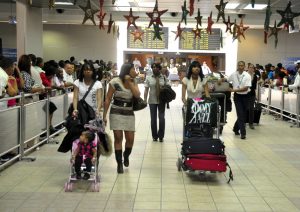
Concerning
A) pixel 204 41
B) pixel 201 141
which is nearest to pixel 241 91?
pixel 201 141

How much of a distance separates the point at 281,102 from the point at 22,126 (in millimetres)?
8545

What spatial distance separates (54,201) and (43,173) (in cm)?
142

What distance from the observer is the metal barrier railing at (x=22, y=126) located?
21.0 feet

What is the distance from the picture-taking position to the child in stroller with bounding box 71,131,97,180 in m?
5.53

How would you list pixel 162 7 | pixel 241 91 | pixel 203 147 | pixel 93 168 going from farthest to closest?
pixel 162 7 → pixel 241 91 → pixel 203 147 → pixel 93 168

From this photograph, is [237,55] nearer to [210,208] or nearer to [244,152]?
[244,152]

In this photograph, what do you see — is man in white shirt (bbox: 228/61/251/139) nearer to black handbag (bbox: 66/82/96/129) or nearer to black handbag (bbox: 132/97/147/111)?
black handbag (bbox: 132/97/147/111)

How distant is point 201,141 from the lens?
6086mm

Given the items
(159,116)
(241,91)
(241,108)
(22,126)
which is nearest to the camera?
(22,126)

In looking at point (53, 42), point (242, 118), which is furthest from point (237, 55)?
point (242, 118)

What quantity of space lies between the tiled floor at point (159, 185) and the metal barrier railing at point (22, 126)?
239 millimetres

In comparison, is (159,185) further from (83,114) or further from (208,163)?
(83,114)

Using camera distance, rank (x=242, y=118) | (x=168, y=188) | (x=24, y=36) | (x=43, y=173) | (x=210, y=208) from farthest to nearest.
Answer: (x=24, y=36), (x=242, y=118), (x=43, y=173), (x=168, y=188), (x=210, y=208)

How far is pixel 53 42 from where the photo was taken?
25.3 m
